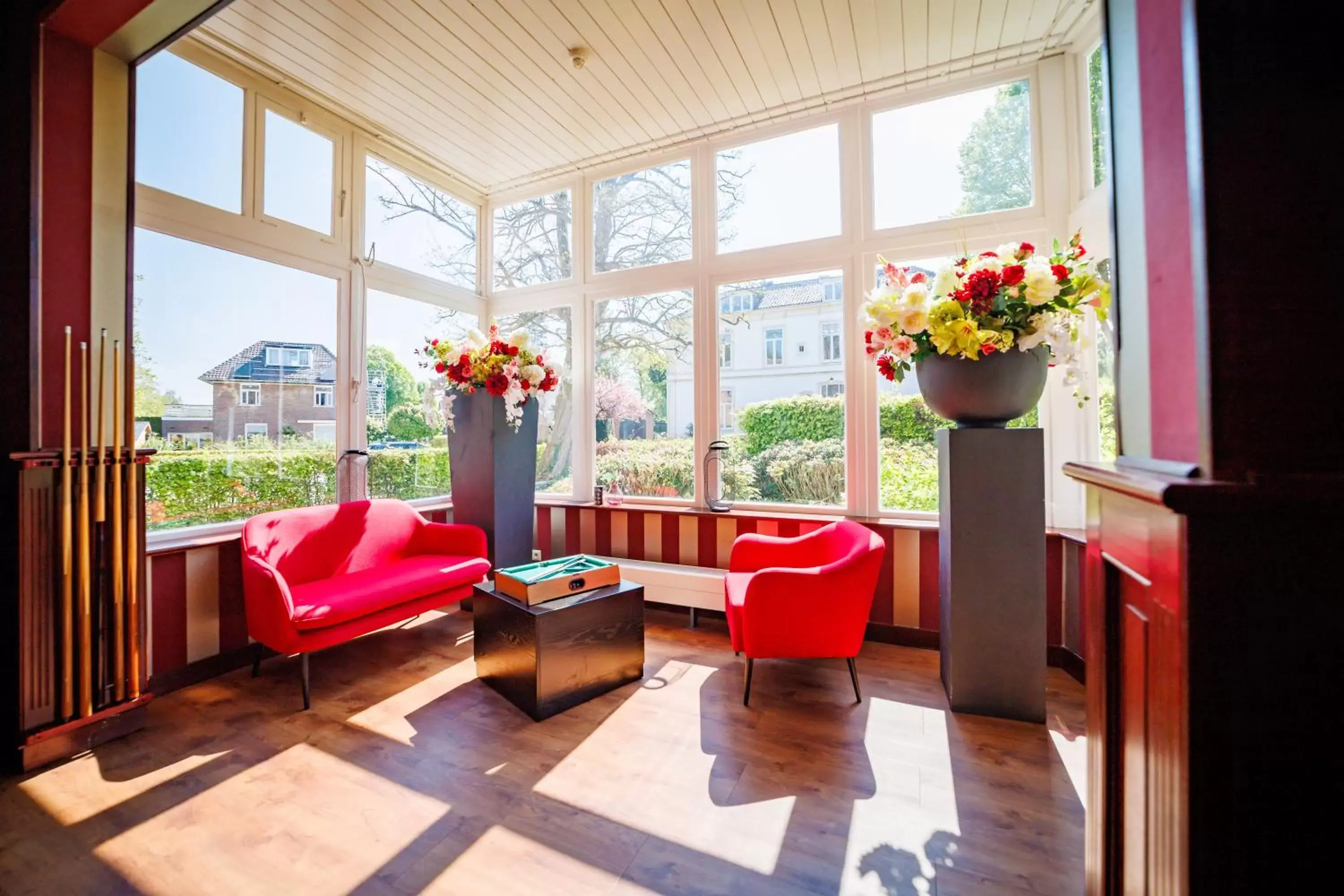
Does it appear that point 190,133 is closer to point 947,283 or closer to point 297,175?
point 297,175

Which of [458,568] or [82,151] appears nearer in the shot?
[82,151]

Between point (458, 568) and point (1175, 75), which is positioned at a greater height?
point (1175, 75)

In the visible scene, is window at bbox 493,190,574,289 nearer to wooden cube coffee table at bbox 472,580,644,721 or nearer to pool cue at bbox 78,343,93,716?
wooden cube coffee table at bbox 472,580,644,721

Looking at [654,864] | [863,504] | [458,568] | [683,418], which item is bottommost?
[654,864]

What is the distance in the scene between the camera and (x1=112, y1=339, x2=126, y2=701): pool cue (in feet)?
7.42

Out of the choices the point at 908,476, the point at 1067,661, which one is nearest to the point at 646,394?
the point at 908,476

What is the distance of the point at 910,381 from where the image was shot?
135 inches

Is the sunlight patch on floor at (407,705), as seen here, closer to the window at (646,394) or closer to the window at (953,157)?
the window at (646,394)

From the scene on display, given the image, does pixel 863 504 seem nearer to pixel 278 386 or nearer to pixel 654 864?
pixel 654 864

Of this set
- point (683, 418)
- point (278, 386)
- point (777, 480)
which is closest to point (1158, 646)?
point (777, 480)

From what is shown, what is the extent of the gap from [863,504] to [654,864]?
2.48m

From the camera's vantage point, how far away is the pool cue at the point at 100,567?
88.3 inches

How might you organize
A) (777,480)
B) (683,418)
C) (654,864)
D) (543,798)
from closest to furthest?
(654,864) → (543,798) → (777,480) → (683,418)

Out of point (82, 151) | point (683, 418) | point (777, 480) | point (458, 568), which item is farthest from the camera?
point (683, 418)
